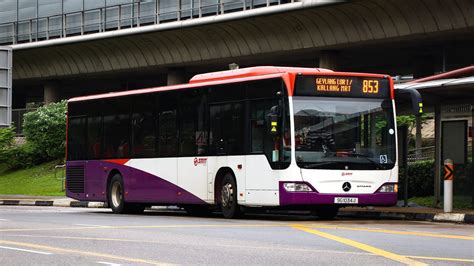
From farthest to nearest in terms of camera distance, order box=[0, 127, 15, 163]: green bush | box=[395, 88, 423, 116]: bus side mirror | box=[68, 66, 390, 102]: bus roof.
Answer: box=[0, 127, 15, 163]: green bush < box=[68, 66, 390, 102]: bus roof < box=[395, 88, 423, 116]: bus side mirror

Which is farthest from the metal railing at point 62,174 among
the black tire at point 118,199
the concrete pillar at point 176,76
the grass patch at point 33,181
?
the black tire at point 118,199

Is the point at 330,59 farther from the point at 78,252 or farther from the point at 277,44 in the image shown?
the point at 78,252

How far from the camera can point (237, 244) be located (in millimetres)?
15031

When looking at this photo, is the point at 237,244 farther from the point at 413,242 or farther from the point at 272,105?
the point at 272,105

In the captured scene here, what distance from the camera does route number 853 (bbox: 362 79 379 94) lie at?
22292 mm

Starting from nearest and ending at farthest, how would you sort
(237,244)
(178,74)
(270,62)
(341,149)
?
1. (237,244)
2. (341,149)
3. (270,62)
4. (178,74)

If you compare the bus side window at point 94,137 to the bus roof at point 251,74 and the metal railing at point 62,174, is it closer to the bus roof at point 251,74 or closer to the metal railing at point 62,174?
the bus roof at point 251,74

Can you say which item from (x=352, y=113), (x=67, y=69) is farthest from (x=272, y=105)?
(x=67, y=69)

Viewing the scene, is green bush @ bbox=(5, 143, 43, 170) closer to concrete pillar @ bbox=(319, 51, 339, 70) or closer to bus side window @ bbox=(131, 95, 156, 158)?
concrete pillar @ bbox=(319, 51, 339, 70)

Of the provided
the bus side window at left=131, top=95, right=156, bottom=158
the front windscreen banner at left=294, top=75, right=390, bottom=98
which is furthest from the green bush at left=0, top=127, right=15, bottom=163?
the front windscreen banner at left=294, top=75, right=390, bottom=98

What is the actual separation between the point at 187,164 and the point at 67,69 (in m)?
36.2

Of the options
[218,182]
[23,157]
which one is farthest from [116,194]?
[23,157]

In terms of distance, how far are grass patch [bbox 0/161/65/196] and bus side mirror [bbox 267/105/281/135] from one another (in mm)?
22645

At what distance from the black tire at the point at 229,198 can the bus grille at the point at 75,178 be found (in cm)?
715
